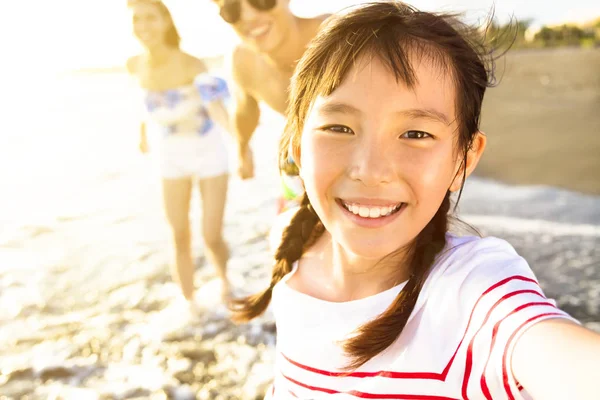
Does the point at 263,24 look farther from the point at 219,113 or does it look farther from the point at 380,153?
the point at 380,153

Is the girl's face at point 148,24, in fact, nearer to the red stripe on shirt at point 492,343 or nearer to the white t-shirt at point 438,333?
the white t-shirt at point 438,333

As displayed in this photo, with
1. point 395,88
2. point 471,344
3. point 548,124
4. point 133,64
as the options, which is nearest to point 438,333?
point 471,344

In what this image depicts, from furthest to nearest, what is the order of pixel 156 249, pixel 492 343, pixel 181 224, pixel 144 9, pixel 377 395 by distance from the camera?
pixel 156 249 < pixel 181 224 < pixel 144 9 < pixel 377 395 < pixel 492 343

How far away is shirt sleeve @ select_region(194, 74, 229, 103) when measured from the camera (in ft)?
11.6

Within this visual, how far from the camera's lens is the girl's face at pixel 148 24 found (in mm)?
3500

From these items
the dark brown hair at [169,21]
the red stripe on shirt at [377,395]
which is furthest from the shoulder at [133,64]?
the red stripe on shirt at [377,395]

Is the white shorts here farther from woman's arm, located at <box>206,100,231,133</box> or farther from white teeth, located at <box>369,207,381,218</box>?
white teeth, located at <box>369,207,381,218</box>

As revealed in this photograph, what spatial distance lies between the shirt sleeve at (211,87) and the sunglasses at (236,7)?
87cm

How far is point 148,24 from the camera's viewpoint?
139 inches

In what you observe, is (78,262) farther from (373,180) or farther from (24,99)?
(24,99)

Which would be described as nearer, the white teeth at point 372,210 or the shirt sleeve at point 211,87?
the white teeth at point 372,210

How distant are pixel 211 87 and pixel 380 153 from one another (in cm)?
258

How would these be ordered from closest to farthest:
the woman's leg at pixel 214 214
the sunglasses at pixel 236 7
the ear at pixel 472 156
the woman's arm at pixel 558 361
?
1. the woman's arm at pixel 558 361
2. the ear at pixel 472 156
3. the sunglasses at pixel 236 7
4. the woman's leg at pixel 214 214

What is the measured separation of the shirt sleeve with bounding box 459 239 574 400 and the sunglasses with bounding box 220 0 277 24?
A: 191 centimetres
